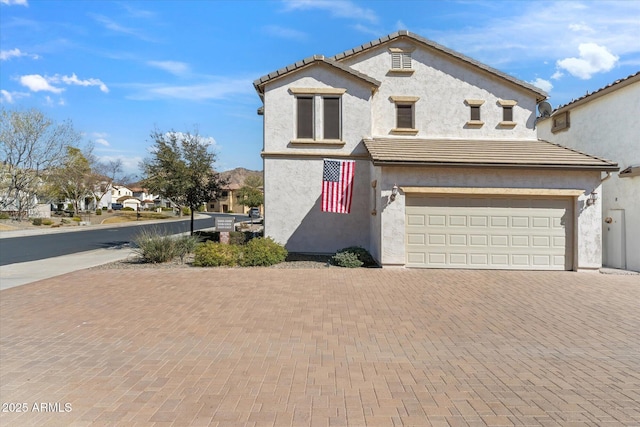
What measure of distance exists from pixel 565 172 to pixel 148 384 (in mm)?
13563

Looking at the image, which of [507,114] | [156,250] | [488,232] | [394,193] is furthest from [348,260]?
[507,114]

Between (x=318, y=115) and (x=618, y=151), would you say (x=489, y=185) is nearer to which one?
(x=618, y=151)

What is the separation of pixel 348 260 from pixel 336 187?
3137 mm

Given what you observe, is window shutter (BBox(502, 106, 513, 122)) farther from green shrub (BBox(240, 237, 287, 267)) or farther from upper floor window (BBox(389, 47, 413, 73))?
Answer: green shrub (BBox(240, 237, 287, 267))

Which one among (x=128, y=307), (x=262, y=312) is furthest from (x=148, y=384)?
(x=128, y=307)

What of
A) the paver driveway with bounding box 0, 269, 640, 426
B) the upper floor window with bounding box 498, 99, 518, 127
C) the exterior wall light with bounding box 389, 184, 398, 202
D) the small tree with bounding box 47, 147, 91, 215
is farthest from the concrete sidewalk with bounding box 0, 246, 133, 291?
the small tree with bounding box 47, 147, 91, 215

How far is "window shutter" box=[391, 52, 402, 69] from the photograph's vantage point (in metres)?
17.8

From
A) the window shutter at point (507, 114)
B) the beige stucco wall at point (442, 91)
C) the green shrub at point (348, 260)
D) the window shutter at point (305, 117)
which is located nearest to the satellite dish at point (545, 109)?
the beige stucco wall at point (442, 91)

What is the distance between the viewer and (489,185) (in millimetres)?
13539

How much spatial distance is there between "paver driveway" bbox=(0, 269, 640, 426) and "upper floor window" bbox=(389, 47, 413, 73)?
433 inches

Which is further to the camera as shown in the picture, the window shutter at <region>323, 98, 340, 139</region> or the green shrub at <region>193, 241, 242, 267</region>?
the window shutter at <region>323, 98, 340, 139</region>

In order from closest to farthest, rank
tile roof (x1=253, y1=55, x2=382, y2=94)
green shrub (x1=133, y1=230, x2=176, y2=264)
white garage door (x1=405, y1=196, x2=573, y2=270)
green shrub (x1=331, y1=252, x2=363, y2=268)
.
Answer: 1. white garage door (x1=405, y1=196, x2=573, y2=270)
2. green shrub (x1=331, y1=252, x2=363, y2=268)
3. green shrub (x1=133, y1=230, x2=176, y2=264)
4. tile roof (x1=253, y1=55, x2=382, y2=94)

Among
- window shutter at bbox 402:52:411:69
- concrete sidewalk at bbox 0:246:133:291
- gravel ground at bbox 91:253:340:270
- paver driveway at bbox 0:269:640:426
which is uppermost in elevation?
window shutter at bbox 402:52:411:69

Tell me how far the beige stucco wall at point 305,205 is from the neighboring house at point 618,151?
8.25 meters
